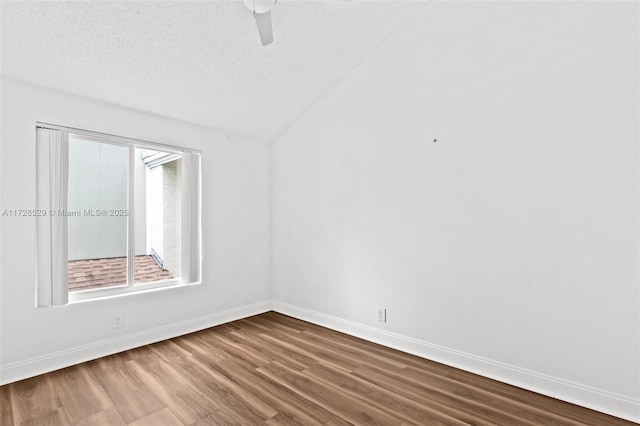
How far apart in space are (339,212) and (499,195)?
63.2 inches

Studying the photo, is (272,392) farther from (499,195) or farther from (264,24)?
(264,24)

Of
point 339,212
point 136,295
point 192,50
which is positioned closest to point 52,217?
point 136,295

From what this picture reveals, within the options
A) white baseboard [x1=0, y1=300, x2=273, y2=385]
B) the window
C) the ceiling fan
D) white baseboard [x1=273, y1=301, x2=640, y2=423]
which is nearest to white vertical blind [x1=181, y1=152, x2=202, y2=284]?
the window

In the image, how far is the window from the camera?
2557 millimetres

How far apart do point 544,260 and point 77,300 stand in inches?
148

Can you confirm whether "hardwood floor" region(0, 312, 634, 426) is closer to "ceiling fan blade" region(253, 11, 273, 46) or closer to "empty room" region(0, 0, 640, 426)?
"empty room" region(0, 0, 640, 426)

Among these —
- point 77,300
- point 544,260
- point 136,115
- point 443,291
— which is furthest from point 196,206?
point 544,260

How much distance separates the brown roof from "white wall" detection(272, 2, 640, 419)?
193 cm

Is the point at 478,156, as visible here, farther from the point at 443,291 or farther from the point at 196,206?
the point at 196,206

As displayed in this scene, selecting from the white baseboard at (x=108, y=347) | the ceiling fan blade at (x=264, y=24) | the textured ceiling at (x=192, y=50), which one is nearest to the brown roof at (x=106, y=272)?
the white baseboard at (x=108, y=347)

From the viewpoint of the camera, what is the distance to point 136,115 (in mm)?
3098

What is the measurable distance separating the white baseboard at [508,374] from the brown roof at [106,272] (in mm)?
2063

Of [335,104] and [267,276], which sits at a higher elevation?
[335,104]

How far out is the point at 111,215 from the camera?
3.01 meters
